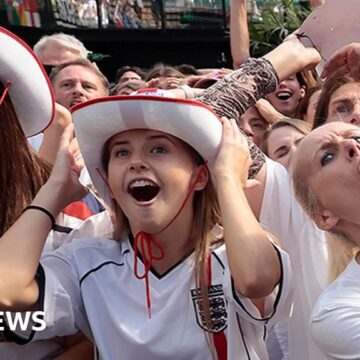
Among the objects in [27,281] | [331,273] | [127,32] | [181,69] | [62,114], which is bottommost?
[127,32]

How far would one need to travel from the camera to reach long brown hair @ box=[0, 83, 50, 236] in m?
2.12

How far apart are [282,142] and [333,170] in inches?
54.2

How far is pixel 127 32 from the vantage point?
39.4ft

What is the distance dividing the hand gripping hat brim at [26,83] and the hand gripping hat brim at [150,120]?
15 centimetres

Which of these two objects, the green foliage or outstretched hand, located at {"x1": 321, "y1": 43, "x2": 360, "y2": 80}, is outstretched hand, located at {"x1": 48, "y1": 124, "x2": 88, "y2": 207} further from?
the green foliage

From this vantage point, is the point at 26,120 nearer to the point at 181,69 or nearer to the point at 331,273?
the point at 331,273

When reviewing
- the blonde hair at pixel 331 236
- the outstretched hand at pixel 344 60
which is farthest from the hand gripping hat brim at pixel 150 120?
the outstretched hand at pixel 344 60

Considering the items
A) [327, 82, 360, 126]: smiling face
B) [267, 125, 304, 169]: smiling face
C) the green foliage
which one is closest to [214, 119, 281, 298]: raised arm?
[327, 82, 360, 126]: smiling face

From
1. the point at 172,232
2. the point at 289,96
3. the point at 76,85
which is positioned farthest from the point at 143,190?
the point at 289,96

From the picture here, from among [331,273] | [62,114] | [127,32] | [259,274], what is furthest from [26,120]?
[127,32]

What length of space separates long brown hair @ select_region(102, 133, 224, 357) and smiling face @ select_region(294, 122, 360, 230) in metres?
0.27

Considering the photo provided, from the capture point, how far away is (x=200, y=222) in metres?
2.08

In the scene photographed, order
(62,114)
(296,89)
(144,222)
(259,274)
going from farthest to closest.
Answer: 1. (296,89)
2. (62,114)
3. (144,222)
4. (259,274)

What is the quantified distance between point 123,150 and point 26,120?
13.3 inches
